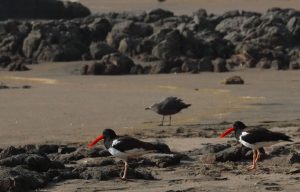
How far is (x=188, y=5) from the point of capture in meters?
70.2

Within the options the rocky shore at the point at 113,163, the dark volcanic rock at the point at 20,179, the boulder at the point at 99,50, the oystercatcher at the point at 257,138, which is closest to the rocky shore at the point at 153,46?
the boulder at the point at 99,50

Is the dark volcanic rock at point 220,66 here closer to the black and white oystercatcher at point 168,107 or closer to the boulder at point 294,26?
the boulder at point 294,26

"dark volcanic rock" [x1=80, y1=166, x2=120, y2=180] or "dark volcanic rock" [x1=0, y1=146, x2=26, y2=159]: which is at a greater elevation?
"dark volcanic rock" [x1=0, y1=146, x2=26, y2=159]

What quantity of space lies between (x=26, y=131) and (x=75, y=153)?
3.58 metres

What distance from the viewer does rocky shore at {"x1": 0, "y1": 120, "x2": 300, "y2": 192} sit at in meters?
9.35

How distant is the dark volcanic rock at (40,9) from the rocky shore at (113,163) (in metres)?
45.1

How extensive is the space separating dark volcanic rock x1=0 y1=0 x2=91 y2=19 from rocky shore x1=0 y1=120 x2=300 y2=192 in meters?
45.1

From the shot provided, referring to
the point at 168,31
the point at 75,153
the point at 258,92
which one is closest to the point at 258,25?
the point at 168,31

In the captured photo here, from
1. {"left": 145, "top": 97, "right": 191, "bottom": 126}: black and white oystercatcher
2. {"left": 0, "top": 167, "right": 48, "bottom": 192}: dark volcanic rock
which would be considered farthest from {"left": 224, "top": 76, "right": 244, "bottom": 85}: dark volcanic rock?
{"left": 0, "top": 167, "right": 48, "bottom": 192}: dark volcanic rock

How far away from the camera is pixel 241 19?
4425cm

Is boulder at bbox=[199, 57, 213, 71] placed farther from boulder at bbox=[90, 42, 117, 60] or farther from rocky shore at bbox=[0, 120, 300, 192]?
rocky shore at bbox=[0, 120, 300, 192]

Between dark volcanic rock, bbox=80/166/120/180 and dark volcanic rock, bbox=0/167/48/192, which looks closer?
dark volcanic rock, bbox=0/167/48/192

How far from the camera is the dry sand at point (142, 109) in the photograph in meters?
9.55

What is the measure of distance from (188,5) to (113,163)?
60.0 metres
